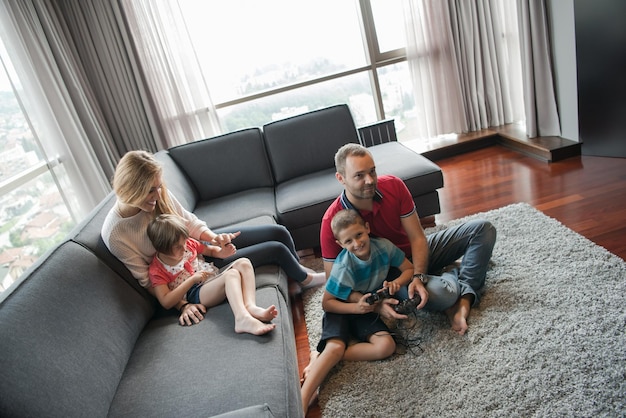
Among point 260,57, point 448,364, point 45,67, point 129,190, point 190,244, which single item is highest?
point 45,67

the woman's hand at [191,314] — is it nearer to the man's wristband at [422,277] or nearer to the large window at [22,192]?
the man's wristband at [422,277]

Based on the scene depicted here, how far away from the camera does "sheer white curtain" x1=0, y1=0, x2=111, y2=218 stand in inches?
116

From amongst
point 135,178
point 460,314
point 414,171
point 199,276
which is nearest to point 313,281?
point 199,276

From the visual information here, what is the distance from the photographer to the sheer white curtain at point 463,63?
12.9 ft

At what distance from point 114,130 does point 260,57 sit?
153 cm

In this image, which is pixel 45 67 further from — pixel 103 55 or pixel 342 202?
pixel 342 202

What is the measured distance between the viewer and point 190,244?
2.01 m

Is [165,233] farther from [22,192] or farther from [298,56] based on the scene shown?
[298,56]

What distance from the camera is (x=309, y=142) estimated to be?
315 cm

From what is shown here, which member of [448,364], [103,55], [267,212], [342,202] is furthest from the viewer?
[103,55]

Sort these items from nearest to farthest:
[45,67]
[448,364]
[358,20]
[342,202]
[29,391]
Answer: [29,391]
[448,364]
[342,202]
[45,67]
[358,20]

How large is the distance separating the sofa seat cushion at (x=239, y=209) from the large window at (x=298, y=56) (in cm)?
136

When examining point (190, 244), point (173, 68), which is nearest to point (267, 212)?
point (190, 244)

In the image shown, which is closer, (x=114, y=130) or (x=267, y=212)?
(x=267, y=212)
